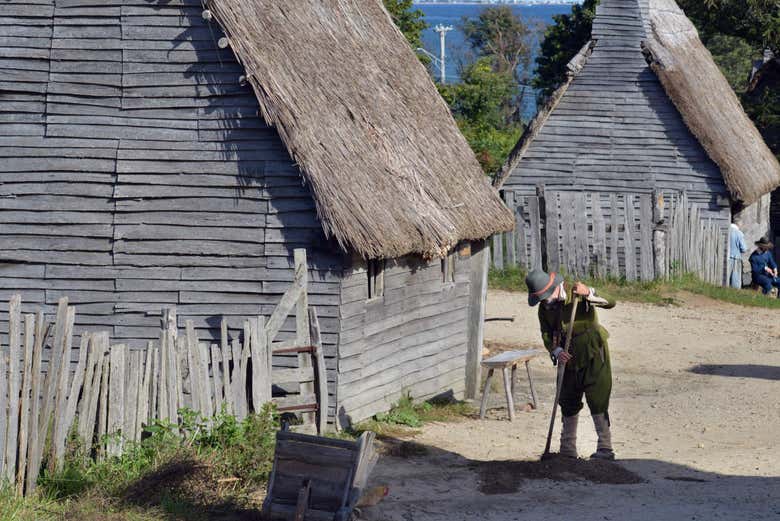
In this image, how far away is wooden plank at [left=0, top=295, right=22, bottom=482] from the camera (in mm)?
8578

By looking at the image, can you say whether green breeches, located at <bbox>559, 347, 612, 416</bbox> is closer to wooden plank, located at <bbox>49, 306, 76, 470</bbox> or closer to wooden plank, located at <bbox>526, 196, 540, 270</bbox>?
wooden plank, located at <bbox>49, 306, 76, 470</bbox>

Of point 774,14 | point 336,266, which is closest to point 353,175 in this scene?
point 336,266

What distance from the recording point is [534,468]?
9906 mm

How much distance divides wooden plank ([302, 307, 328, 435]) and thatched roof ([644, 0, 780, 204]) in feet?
44.1

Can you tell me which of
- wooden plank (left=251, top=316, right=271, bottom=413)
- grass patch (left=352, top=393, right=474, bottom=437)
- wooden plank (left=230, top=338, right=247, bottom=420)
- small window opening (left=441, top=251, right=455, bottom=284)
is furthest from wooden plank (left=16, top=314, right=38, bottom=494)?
small window opening (left=441, top=251, right=455, bottom=284)

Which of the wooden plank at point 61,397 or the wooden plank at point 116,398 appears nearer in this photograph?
the wooden plank at point 61,397

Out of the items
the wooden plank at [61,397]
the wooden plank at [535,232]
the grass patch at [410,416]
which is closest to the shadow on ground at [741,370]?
the grass patch at [410,416]

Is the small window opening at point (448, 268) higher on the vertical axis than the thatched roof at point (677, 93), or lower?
lower

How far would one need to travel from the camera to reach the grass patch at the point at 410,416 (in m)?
12.0

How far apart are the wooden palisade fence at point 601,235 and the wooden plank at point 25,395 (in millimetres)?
14344

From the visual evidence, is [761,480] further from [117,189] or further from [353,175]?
[117,189]

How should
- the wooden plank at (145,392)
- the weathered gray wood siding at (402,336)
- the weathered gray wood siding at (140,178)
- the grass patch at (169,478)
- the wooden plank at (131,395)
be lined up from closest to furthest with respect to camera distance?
the grass patch at (169,478) < the wooden plank at (131,395) < the wooden plank at (145,392) < the weathered gray wood siding at (140,178) < the weathered gray wood siding at (402,336)

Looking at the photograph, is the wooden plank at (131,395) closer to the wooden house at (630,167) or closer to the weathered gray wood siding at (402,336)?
the weathered gray wood siding at (402,336)

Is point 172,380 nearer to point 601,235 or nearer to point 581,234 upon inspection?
point 581,234
